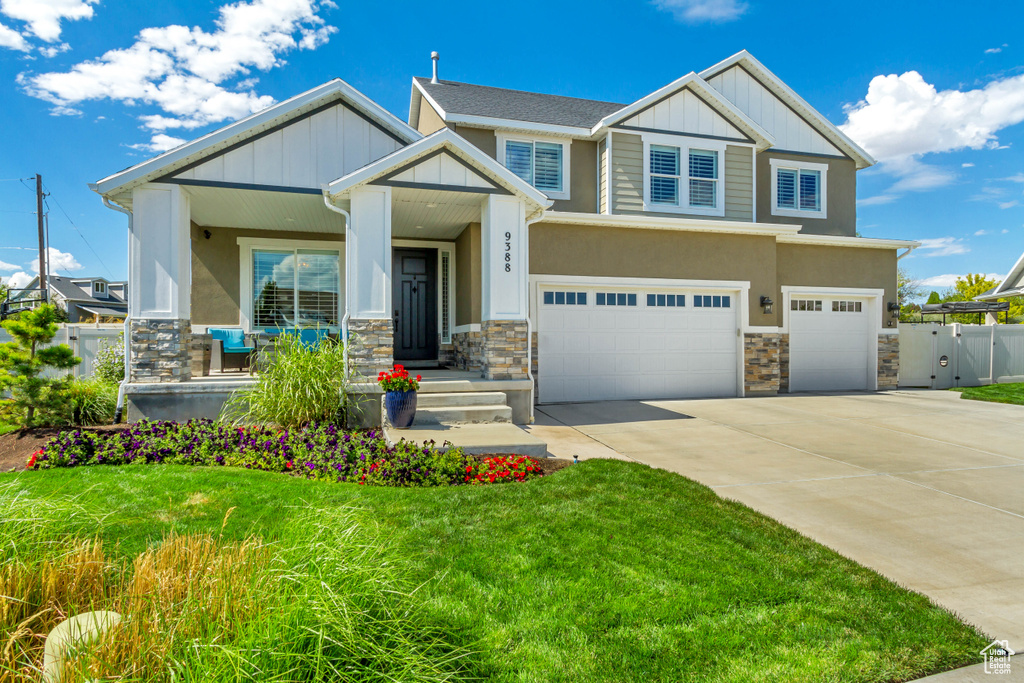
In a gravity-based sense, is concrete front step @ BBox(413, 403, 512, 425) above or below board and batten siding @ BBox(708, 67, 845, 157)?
below

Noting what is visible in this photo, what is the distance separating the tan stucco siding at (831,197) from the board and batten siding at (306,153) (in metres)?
9.66

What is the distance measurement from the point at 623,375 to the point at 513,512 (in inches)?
295

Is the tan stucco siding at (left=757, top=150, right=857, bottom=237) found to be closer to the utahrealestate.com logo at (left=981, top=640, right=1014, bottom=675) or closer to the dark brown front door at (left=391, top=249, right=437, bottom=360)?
the dark brown front door at (left=391, top=249, right=437, bottom=360)

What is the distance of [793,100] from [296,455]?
14.9m

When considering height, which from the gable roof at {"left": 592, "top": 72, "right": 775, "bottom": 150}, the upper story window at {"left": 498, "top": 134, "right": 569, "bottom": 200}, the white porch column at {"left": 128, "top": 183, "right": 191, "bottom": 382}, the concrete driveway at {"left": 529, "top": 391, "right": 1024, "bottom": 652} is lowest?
the concrete driveway at {"left": 529, "top": 391, "right": 1024, "bottom": 652}

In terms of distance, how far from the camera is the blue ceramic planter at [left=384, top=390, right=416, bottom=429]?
7.14 metres

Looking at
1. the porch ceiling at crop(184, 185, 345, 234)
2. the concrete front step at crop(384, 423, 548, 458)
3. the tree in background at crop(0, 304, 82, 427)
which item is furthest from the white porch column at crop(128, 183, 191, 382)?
the concrete front step at crop(384, 423, 548, 458)

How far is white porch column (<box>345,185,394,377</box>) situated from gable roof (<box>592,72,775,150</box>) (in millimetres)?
6518

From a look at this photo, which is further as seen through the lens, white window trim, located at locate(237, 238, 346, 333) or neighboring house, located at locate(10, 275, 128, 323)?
neighboring house, located at locate(10, 275, 128, 323)

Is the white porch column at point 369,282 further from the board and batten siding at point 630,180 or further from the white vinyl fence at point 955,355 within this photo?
the white vinyl fence at point 955,355

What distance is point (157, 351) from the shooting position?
7957mm

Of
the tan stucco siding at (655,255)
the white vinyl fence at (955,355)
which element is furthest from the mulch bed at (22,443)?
the white vinyl fence at (955,355)

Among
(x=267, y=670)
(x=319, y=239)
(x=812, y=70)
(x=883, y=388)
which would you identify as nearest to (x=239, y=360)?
(x=319, y=239)

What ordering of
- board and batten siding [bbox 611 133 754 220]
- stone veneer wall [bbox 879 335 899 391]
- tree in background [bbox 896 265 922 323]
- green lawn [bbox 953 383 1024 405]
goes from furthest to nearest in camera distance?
tree in background [bbox 896 265 922 323], stone veneer wall [bbox 879 335 899 391], board and batten siding [bbox 611 133 754 220], green lawn [bbox 953 383 1024 405]
